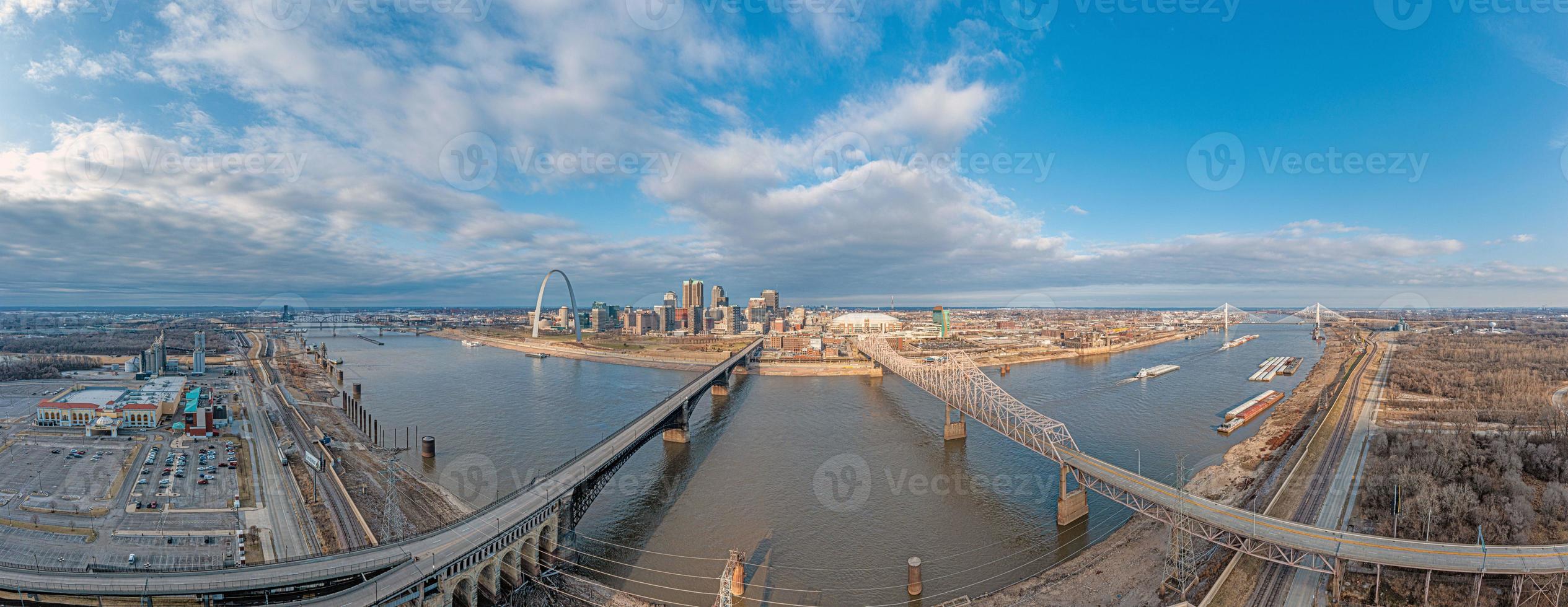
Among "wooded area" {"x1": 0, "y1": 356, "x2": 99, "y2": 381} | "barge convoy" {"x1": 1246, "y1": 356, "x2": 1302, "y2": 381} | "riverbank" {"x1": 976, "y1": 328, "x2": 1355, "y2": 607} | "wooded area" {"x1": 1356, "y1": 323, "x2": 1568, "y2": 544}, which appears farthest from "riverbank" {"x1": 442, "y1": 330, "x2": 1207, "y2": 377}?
"wooded area" {"x1": 0, "y1": 356, "x2": 99, "y2": 381}

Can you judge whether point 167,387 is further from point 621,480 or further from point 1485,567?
point 1485,567

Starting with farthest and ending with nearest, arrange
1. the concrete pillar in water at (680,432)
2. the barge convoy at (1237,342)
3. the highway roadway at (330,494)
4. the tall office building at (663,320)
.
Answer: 1. the tall office building at (663,320)
2. the barge convoy at (1237,342)
3. the concrete pillar in water at (680,432)
4. the highway roadway at (330,494)

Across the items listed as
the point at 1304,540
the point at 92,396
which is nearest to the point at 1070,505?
the point at 1304,540

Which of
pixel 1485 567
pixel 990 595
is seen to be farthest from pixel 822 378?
pixel 1485 567

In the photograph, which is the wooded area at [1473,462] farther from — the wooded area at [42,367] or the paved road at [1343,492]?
the wooded area at [42,367]

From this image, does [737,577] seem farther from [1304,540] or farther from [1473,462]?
[1473,462]

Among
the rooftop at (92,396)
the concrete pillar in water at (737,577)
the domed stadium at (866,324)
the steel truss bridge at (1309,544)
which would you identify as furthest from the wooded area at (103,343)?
the domed stadium at (866,324)
